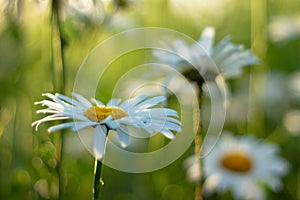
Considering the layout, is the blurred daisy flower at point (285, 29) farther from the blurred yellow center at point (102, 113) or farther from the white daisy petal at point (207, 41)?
the blurred yellow center at point (102, 113)

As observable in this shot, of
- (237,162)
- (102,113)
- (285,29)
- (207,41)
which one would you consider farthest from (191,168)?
(285,29)

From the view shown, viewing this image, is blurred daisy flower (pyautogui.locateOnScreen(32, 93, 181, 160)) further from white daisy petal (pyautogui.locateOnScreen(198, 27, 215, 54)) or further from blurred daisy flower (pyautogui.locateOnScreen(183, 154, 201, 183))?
blurred daisy flower (pyautogui.locateOnScreen(183, 154, 201, 183))

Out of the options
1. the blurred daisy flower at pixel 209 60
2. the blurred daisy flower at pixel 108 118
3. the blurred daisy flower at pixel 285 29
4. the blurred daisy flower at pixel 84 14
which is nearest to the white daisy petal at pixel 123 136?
the blurred daisy flower at pixel 108 118

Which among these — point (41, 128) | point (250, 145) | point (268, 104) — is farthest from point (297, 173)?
point (41, 128)

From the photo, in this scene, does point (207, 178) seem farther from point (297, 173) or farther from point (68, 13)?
point (68, 13)

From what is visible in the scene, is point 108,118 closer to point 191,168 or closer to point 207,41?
point 207,41
